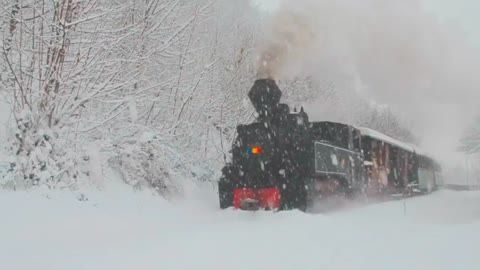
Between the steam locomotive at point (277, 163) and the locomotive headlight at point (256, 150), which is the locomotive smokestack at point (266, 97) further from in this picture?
the locomotive headlight at point (256, 150)

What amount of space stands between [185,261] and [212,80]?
1092 centimetres

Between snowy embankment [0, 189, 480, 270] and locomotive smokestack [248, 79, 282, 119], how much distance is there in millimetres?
2697

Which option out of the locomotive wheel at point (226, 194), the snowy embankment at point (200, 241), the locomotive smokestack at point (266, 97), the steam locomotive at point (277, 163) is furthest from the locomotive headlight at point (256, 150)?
the snowy embankment at point (200, 241)

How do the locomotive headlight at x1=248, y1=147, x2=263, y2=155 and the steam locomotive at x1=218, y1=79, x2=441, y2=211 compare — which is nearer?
the steam locomotive at x1=218, y1=79, x2=441, y2=211

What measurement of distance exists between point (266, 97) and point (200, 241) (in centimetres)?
551

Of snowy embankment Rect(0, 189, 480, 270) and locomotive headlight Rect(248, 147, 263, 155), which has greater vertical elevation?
locomotive headlight Rect(248, 147, 263, 155)

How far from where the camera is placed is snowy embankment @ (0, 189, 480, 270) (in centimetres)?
567

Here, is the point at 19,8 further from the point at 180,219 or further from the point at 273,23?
the point at 273,23

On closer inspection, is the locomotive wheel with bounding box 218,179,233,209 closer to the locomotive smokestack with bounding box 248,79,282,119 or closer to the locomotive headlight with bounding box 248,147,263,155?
the locomotive headlight with bounding box 248,147,263,155

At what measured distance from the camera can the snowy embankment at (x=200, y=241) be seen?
5670mm

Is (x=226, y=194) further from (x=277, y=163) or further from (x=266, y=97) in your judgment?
(x=266, y=97)

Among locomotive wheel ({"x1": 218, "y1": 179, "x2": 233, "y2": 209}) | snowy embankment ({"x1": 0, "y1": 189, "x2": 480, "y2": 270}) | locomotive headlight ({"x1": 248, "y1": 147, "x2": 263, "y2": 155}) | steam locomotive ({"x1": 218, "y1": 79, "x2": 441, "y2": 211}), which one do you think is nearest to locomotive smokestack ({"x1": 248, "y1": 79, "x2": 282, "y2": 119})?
steam locomotive ({"x1": 218, "y1": 79, "x2": 441, "y2": 211})

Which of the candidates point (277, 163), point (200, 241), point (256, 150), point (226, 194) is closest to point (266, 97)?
point (256, 150)

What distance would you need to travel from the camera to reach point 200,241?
22.0 ft
